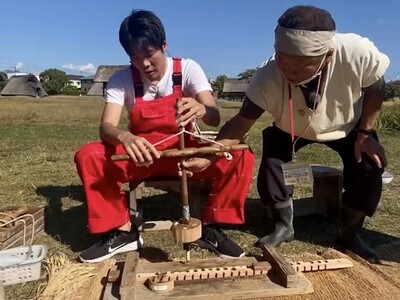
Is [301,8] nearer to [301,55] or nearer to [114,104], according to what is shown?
[301,55]

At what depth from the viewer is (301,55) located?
267cm

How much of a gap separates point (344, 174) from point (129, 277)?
5.44ft

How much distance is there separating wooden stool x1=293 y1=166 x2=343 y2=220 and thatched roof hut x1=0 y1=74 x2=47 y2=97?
7709 centimetres

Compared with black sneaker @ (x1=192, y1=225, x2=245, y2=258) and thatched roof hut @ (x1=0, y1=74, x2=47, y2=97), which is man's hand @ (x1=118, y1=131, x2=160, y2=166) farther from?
thatched roof hut @ (x1=0, y1=74, x2=47, y2=97)

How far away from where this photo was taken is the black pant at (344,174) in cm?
314

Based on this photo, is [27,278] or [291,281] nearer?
[291,281]

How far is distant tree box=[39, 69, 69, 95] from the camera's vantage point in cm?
9075

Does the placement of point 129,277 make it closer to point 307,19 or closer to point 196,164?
point 196,164

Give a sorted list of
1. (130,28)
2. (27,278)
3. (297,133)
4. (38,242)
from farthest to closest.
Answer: (38,242) → (297,133) → (130,28) → (27,278)

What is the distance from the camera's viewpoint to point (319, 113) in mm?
3133

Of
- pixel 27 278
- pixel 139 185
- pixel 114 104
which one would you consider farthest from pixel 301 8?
pixel 27 278

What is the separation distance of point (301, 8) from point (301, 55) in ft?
1.03

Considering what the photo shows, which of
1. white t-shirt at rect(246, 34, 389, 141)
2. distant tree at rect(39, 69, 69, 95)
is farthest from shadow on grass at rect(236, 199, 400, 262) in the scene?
distant tree at rect(39, 69, 69, 95)

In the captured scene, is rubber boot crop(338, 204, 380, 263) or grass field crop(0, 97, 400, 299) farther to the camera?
grass field crop(0, 97, 400, 299)
